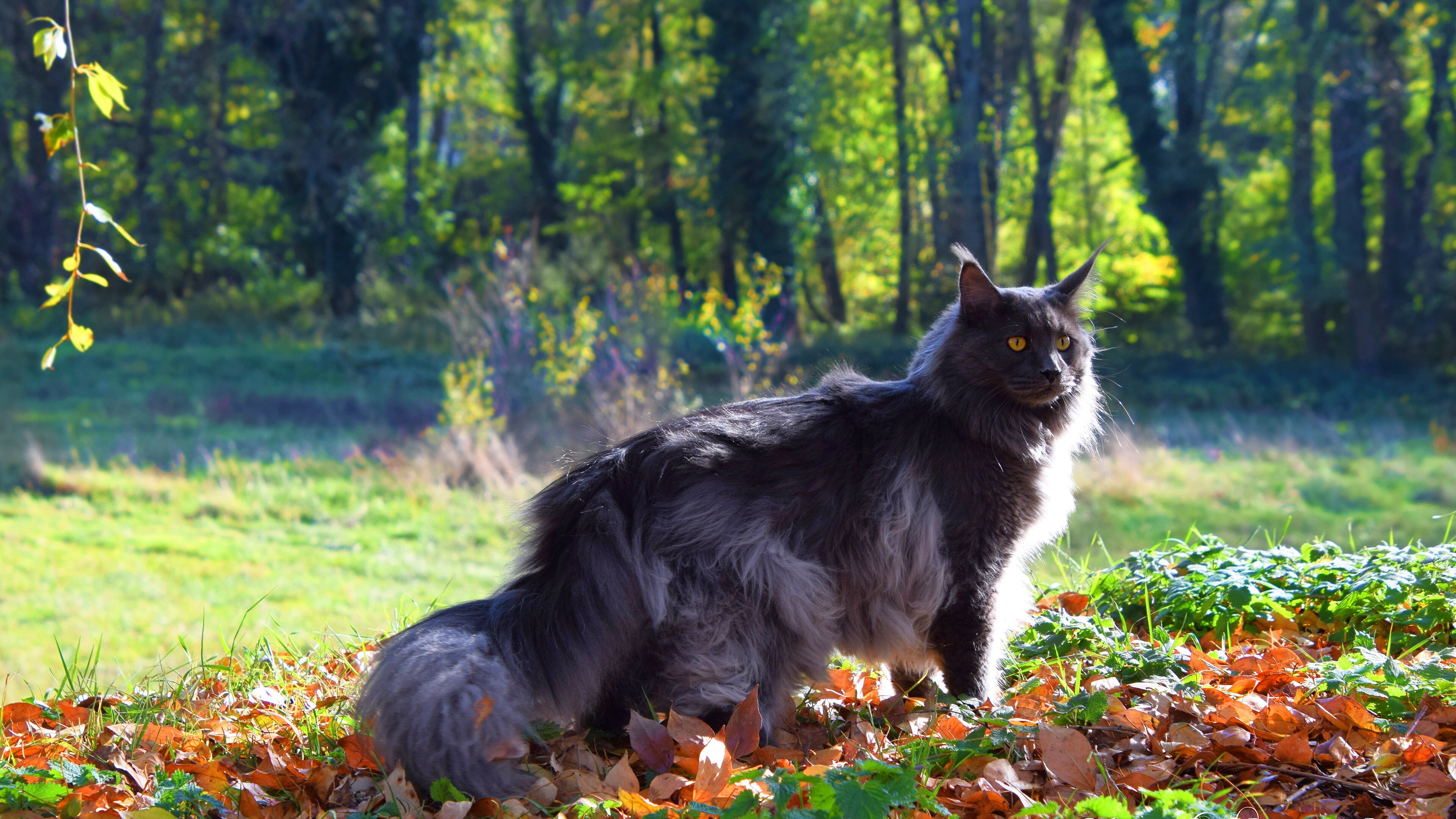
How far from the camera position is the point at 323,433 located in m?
12.0

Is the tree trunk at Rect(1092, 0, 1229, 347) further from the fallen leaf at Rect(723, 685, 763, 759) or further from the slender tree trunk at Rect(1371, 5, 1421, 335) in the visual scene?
the fallen leaf at Rect(723, 685, 763, 759)

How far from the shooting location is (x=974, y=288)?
303 centimetres

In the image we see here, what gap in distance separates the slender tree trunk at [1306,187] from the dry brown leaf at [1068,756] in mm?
15814

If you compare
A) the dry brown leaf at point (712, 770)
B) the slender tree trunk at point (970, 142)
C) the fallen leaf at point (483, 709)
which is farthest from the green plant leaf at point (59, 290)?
the slender tree trunk at point (970, 142)

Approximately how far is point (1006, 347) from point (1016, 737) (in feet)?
3.98

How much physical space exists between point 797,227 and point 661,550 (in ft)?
51.1

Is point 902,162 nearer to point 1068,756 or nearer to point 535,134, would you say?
point 535,134

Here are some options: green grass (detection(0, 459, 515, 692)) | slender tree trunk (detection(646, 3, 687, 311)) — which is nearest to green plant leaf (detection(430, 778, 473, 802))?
green grass (detection(0, 459, 515, 692))

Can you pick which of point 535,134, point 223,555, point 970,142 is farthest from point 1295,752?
point 535,134

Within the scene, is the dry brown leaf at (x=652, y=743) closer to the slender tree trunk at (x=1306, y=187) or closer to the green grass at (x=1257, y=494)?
the green grass at (x=1257, y=494)

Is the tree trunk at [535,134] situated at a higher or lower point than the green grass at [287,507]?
higher

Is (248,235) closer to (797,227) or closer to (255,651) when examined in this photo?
(797,227)

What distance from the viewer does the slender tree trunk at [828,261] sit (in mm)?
19797

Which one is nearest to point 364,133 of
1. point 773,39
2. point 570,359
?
point 773,39
